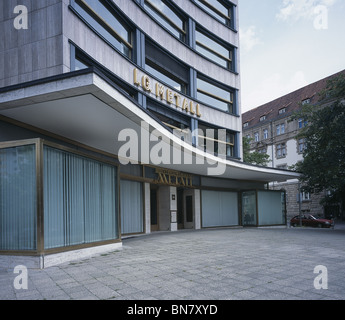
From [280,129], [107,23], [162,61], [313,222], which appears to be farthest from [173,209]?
[280,129]

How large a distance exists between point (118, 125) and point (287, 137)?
1682 inches

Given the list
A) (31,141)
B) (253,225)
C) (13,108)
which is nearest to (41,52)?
(13,108)

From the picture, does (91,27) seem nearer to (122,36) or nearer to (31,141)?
(122,36)

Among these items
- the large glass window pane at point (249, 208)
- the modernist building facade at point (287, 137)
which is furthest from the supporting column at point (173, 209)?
the modernist building facade at point (287, 137)

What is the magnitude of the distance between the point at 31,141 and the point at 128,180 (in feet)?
24.9

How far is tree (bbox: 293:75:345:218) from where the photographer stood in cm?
1867

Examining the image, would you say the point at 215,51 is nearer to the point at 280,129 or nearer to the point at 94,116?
the point at 94,116

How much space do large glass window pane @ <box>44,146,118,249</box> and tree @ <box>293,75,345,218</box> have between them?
46.2ft

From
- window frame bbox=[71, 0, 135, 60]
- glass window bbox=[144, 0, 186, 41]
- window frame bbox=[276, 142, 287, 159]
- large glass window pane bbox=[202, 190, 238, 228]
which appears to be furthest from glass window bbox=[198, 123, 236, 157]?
window frame bbox=[276, 142, 287, 159]

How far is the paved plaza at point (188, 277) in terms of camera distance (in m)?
4.86

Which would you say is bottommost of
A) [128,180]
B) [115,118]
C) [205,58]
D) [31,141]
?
[128,180]

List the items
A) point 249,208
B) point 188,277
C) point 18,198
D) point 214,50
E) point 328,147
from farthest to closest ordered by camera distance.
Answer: point 214,50
point 249,208
point 328,147
point 18,198
point 188,277

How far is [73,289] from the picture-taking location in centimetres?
520

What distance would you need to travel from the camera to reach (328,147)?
18969mm
